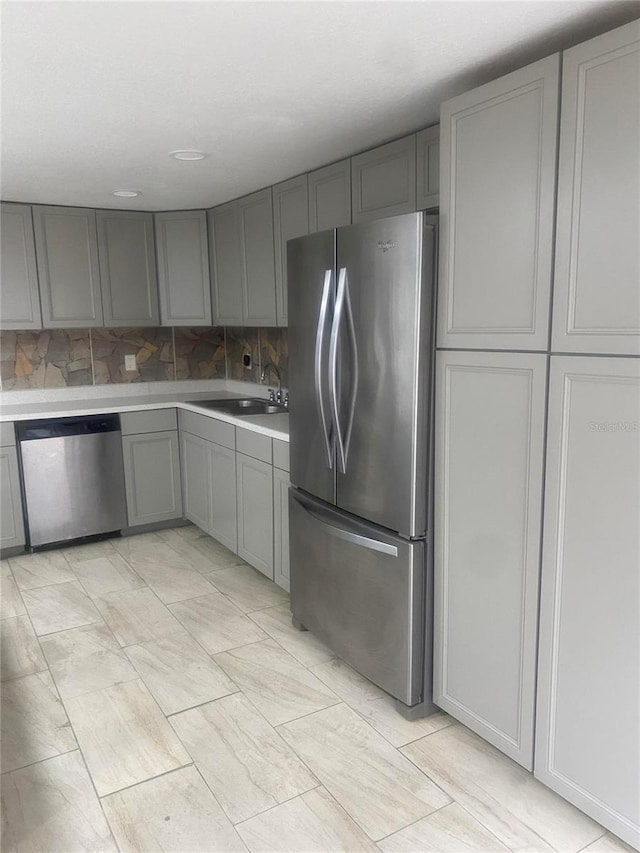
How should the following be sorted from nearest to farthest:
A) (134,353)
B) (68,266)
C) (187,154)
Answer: (187,154)
(68,266)
(134,353)

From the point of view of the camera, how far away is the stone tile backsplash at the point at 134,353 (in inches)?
168

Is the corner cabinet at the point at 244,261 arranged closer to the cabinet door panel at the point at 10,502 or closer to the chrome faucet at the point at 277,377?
the chrome faucet at the point at 277,377

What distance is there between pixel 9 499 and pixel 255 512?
Answer: 1.60 metres

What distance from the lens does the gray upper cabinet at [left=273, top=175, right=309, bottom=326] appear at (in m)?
3.27

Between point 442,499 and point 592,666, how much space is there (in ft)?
2.25

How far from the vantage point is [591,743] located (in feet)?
5.79

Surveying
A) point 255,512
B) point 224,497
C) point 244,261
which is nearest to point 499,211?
point 255,512

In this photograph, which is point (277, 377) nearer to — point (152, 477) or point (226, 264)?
point (226, 264)

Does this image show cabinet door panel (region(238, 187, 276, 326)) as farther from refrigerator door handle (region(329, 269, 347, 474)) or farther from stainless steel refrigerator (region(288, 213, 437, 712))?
refrigerator door handle (region(329, 269, 347, 474))

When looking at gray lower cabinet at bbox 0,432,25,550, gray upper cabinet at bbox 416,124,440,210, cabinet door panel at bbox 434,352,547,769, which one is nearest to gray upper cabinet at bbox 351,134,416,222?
gray upper cabinet at bbox 416,124,440,210

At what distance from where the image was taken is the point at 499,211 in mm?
1868

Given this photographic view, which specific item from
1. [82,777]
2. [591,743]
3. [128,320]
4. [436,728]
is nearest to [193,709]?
[82,777]

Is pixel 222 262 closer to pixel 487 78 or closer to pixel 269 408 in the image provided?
pixel 269 408

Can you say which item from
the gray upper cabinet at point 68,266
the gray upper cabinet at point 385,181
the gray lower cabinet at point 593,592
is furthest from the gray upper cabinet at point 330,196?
the gray upper cabinet at point 68,266
